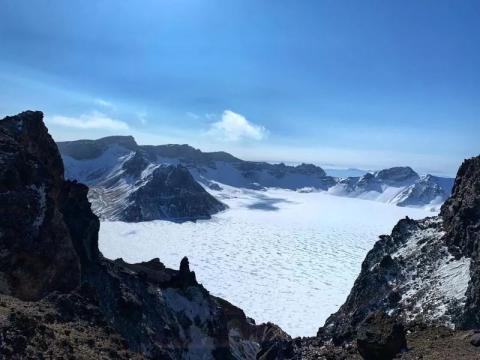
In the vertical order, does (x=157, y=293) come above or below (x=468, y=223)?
below

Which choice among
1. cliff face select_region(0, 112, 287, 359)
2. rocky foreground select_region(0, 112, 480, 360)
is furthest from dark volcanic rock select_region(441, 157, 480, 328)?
cliff face select_region(0, 112, 287, 359)

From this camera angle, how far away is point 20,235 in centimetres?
3697

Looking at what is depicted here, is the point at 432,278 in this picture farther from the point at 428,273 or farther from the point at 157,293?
the point at 157,293

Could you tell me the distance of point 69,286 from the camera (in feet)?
136

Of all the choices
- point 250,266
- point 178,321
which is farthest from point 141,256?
point 178,321

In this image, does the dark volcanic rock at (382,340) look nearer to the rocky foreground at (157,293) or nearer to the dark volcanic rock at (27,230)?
the rocky foreground at (157,293)

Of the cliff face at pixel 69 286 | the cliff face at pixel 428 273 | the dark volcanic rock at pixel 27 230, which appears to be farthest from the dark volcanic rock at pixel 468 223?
the dark volcanic rock at pixel 27 230

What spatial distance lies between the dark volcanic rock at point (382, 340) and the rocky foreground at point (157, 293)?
7 cm

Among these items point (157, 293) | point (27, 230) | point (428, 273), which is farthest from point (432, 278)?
point (27, 230)

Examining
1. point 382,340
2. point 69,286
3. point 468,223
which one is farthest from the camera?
point 468,223

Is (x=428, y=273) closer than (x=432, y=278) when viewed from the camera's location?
No

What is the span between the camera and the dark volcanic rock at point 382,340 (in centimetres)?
2958

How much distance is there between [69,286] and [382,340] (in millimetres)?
26906

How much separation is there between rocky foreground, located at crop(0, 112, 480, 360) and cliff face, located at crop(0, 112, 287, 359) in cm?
11
